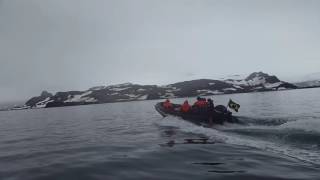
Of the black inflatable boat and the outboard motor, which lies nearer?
the black inflatable boat

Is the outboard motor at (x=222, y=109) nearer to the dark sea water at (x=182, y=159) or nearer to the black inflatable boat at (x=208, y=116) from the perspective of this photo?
the black inflatable boat at (x=208, y=116)

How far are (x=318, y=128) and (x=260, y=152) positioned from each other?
6.45 m

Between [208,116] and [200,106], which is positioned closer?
[208,116]

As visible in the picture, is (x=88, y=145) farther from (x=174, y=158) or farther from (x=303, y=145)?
(x=303, y=145)

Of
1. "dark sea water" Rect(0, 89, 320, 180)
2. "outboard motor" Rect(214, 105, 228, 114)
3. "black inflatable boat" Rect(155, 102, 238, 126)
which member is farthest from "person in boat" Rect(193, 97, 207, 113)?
"dark sea water" Rect(0, 89, 320, 180)

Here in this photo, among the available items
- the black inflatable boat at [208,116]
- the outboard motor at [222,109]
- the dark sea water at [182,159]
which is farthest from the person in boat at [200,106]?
the dark sea water at [182,159]

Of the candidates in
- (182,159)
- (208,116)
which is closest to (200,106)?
(208,116)

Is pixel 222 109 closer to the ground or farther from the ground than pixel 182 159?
farther from the ground

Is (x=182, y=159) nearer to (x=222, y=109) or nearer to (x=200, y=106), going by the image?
(x=200, y=106)

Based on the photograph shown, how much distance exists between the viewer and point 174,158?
12.4 metres

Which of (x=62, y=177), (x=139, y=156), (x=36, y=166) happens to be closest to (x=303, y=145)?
(x=139, y=156)

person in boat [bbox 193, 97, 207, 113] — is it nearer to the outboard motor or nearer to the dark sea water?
the outboard motor

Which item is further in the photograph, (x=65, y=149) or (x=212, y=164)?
(x=65, y=149)

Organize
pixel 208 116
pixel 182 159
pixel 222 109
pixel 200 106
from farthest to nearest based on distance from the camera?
pixel 200 106
pixel 222 109
pixel 208 116
pixel 182 159
